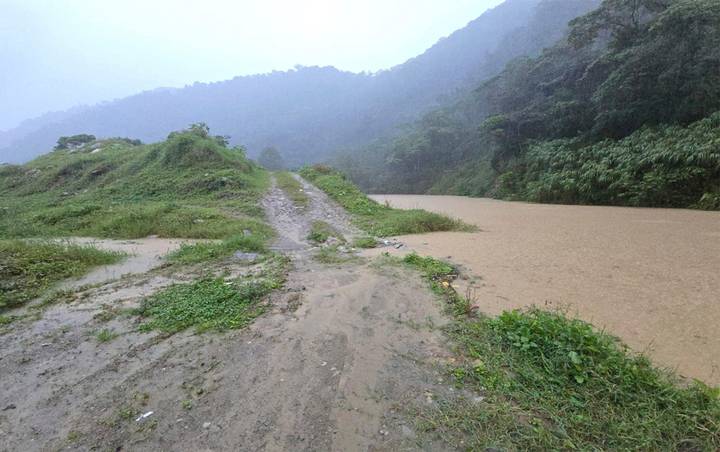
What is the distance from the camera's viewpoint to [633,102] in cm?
1501

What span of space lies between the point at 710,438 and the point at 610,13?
2262 centimetres

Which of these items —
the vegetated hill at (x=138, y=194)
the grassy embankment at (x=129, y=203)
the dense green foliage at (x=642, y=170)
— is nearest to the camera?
the grassy embankment at (x=129, y=203)

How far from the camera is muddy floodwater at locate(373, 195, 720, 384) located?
3482 millimetres

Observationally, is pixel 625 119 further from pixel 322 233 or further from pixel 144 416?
pixel 144 416

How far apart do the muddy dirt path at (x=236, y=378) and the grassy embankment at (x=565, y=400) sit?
0.32 metres

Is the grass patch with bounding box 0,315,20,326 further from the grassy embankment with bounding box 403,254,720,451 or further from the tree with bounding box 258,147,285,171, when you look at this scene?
the tree with bounding box 258,147,285,171

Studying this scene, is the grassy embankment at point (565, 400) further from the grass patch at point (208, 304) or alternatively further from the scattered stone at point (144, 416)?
the grass patch at point (208, 304)

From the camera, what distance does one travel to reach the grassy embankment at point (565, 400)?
2.14 meters

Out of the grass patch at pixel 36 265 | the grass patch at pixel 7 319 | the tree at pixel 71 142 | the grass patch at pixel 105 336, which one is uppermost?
the tree at pixel 71 142

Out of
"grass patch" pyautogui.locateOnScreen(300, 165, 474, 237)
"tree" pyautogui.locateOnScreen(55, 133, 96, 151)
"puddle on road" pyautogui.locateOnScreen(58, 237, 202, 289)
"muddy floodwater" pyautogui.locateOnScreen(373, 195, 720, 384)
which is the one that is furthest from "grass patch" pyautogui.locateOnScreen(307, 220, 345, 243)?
"tree" pyautogui.locateOnScreen(55, 133, 96, 151)

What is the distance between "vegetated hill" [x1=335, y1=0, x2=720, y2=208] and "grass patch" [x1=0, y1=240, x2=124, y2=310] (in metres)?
15.8

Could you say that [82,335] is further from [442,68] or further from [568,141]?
[442,68]

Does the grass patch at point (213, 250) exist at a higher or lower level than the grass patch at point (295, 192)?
higher

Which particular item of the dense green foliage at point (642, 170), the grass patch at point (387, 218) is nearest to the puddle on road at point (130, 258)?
the grass patch at point (387, 218)
